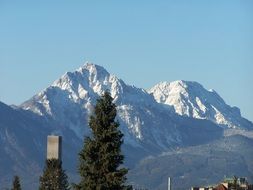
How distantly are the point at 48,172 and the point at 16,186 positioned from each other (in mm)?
4975

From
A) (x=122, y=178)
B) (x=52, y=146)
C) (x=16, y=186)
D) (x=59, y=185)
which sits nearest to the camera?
(x=122, y=178)

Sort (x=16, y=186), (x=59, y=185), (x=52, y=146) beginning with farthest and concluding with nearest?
1. (x=52, y=146)
2. (x=16, y=186)
3. (x=59, y=185)

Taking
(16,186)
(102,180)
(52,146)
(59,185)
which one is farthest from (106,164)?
(52,146)

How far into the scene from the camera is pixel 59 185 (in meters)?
103

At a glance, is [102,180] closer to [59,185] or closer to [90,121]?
[90,121]

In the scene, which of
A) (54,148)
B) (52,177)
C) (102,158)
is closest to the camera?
(102,158)

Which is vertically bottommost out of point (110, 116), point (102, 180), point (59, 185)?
point (102, 180)

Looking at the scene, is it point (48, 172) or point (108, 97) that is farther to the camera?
point (48, 172)

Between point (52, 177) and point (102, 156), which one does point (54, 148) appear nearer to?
point (52, 177)

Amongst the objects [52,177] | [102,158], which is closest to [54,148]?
[52,177]

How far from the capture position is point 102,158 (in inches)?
2029

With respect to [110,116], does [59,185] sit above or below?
above

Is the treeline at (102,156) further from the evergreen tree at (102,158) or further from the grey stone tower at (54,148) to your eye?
the grey stone tower at (54,148)

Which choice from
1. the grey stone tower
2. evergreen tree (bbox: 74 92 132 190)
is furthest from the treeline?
the grey stone tower
